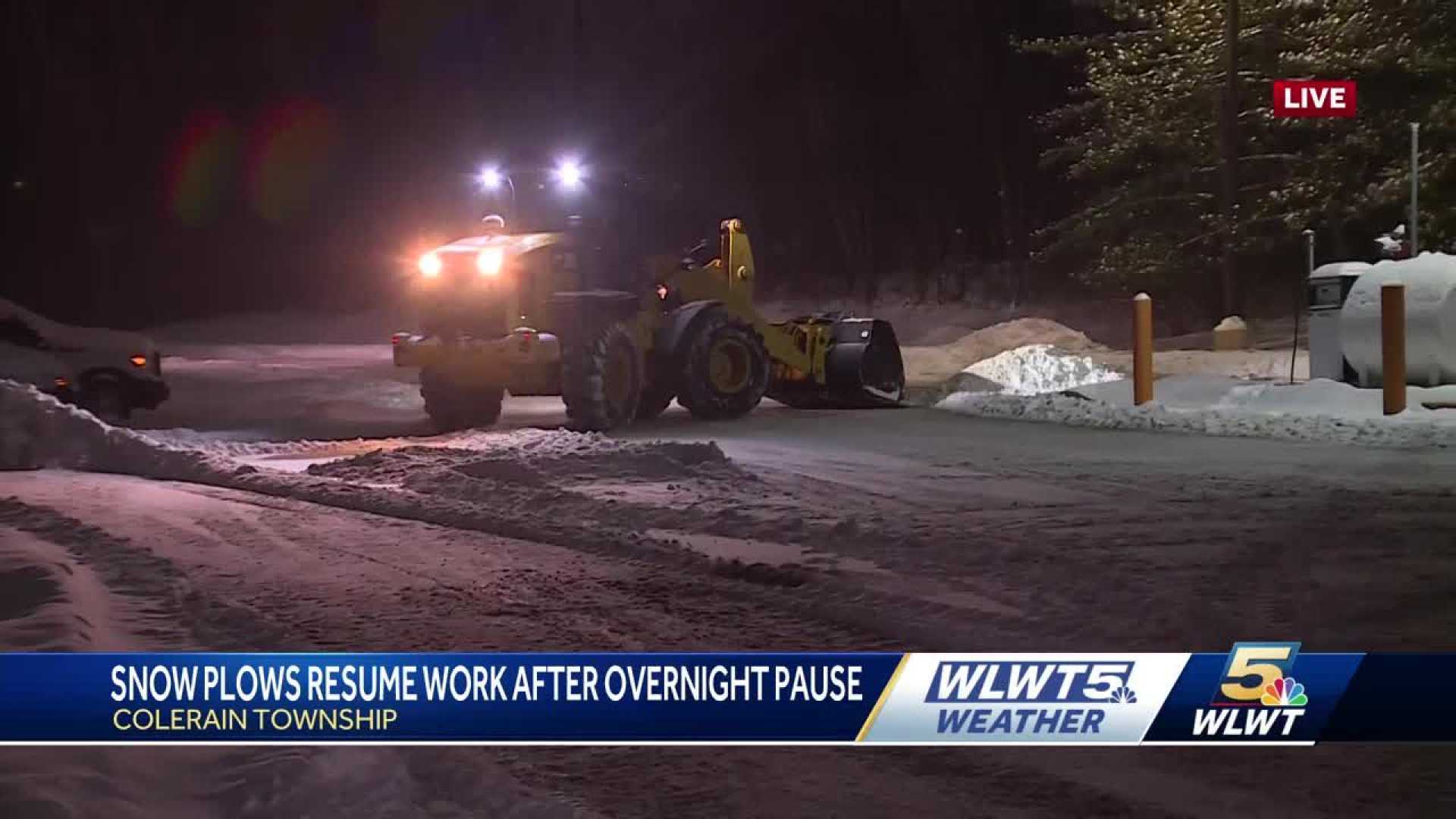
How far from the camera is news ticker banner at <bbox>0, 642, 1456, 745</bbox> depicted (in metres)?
5.63

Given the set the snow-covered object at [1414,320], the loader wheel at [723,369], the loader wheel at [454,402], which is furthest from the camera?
the loader wheel at [454,402]

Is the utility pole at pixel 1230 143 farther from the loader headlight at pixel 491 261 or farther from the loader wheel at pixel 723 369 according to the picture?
the loader headlight at pixel 491 261

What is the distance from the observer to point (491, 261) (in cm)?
1825

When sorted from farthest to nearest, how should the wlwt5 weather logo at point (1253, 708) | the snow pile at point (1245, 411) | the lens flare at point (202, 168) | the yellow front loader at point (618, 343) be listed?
the lens flare at point (202, 168) < the yellow front loader at point (618, 343) < the snow pile at point (1245, 411) < the wlwt5 weather logo at point (1253, 708)

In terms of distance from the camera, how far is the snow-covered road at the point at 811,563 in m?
5.45

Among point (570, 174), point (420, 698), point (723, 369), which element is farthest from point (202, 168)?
point (420, 698)

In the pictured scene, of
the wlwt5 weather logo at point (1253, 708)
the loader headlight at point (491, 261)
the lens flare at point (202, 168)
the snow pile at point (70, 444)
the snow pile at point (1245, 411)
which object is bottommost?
the wlwt5 weather logo at point (1253, 708)

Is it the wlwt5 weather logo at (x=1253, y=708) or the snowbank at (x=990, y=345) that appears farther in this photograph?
the snowbank at (x=990, y=345)

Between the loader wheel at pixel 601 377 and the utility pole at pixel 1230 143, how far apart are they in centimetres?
1405

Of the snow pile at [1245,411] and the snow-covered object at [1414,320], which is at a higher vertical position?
the snow-covered object at [1414,320]

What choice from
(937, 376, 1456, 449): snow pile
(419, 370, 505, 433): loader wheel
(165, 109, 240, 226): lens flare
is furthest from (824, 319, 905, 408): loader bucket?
(165, 109, 240, 226): lens flare

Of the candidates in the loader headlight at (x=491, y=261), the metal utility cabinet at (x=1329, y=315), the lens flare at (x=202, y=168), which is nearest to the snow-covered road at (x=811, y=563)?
the loader headlight at (x=491, y=261)

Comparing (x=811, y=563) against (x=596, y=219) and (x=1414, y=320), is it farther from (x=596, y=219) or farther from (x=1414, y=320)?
(x=1414, y=320)

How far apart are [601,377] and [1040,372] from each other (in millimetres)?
9310
